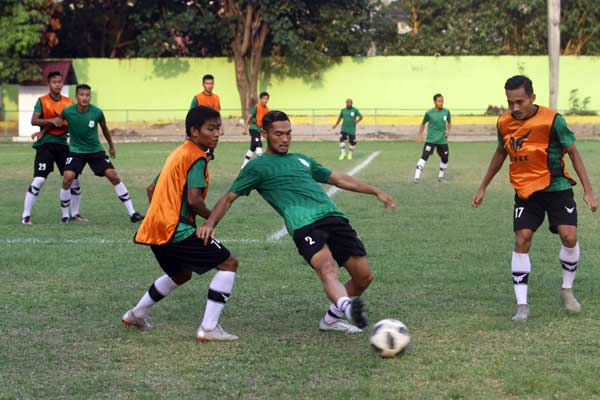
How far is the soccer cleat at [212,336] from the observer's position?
6488 mm

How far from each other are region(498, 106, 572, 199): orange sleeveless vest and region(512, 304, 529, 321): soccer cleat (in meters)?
0.83

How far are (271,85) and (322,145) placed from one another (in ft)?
33.8

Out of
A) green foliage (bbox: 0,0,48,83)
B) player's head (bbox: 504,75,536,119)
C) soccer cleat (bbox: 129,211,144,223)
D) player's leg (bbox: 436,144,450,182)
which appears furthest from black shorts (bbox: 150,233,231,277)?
green foliage (bbox: 0,0,48,83)

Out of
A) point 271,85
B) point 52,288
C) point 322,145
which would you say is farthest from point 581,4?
point 52,288

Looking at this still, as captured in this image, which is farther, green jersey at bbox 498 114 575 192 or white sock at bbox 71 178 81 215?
white sock at bbox 71 178 81 215

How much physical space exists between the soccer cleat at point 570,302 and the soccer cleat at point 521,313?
1.27ft

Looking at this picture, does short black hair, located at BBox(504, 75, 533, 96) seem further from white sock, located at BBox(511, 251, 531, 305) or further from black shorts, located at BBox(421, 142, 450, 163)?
black shorts, located at BBox(421, 142, 450, 163)

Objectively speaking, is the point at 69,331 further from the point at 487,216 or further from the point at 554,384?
the point at 487,216

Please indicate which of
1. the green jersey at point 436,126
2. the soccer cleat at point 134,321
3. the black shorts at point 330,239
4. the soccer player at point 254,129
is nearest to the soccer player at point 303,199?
the black shorts at point 330,239

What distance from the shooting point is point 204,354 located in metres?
6.16

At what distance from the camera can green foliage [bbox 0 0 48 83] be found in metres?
38.3

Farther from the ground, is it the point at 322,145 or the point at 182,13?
the point at 182,13

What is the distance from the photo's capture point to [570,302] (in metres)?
7.32

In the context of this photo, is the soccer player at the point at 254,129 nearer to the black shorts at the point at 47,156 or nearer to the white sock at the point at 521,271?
the black shorts at the point at 47,156
